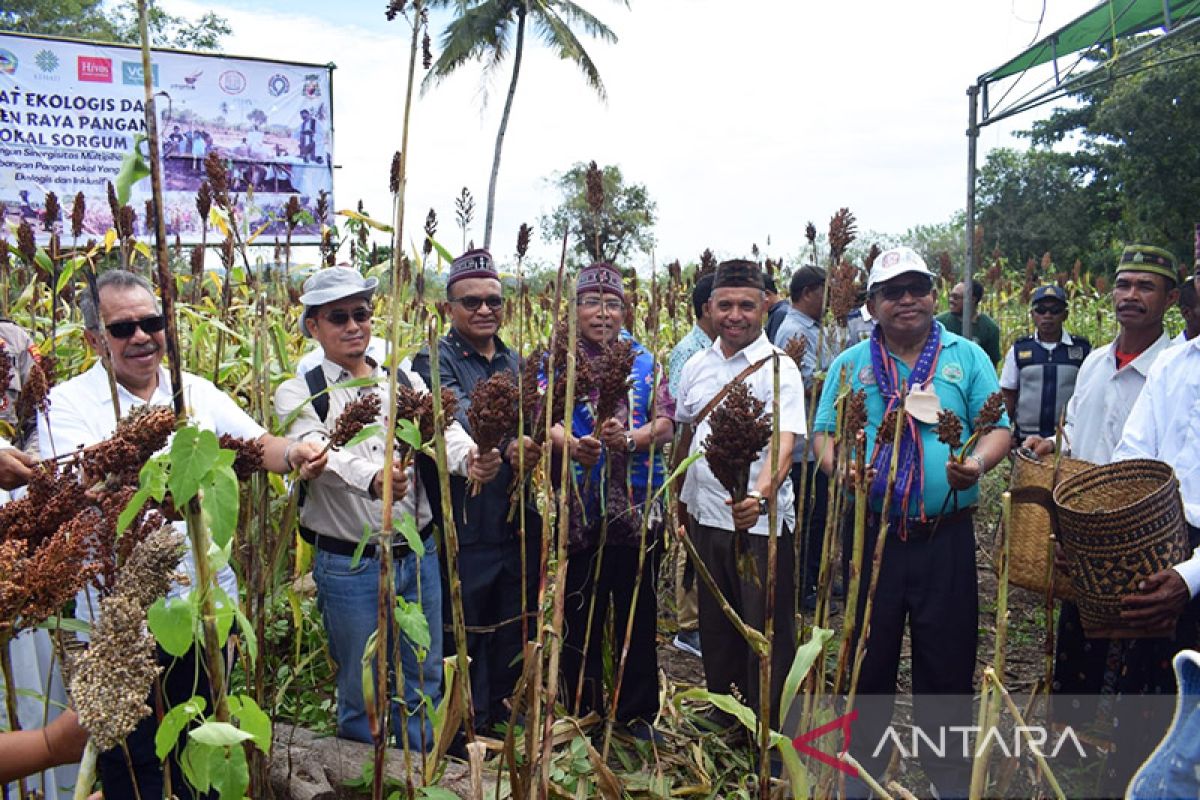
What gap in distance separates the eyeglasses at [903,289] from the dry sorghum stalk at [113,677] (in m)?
2.44

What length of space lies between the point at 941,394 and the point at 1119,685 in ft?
3.38

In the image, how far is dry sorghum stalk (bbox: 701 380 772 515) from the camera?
1055 mm

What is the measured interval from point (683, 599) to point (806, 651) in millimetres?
3066

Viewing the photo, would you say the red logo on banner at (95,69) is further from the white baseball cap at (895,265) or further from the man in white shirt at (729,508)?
the white baseball cap at (895,265)

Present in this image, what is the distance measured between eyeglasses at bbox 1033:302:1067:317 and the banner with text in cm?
554

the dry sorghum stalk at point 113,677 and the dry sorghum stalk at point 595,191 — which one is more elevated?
the dry sorghum stalk at point 595,191

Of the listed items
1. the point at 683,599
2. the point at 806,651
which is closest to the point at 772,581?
the point at 806,651

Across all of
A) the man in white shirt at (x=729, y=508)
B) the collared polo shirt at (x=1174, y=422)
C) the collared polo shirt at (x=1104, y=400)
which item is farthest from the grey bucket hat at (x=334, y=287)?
the collared polo shirt at (x=1104, y=400)

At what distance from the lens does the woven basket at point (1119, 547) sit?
6.15ft

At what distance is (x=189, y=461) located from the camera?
35.9 inches

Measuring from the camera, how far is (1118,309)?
126 inches

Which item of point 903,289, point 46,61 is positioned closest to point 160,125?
point 46,61

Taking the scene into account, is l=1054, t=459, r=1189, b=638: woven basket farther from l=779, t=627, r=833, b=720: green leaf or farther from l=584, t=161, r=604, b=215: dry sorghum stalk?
l=584, t=161, r=604, b=215: dry sorghum stalk

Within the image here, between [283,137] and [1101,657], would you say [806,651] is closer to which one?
[1101,657]
